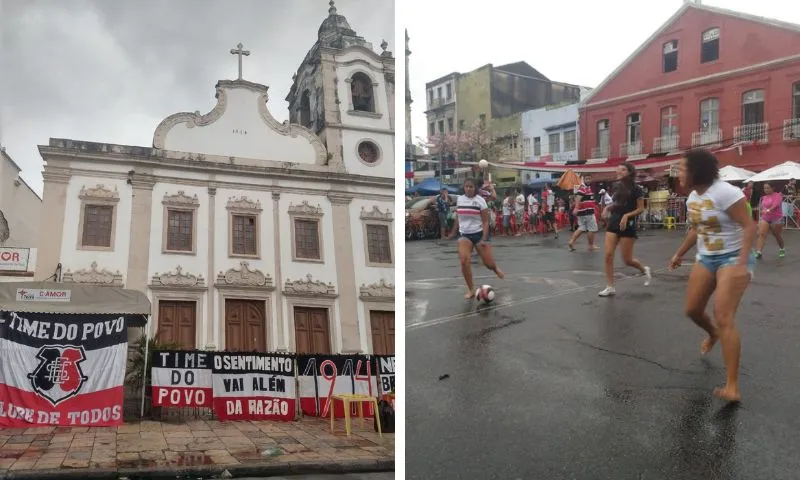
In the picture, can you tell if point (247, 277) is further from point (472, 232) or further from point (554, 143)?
point (554, 143)

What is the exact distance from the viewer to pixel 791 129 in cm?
190

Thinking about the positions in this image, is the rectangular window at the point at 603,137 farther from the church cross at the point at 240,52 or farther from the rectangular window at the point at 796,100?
the church cross at the point at 240,52

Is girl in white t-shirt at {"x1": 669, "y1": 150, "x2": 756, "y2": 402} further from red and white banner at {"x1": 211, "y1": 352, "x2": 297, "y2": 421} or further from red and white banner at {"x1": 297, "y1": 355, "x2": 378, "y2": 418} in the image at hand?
red and white banner at {"x1": 211, "y1": 352, "x2": 297, "y2": 421}

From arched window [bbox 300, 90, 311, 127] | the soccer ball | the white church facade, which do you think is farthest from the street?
arched window [bbox 300, 90, 311, 127]

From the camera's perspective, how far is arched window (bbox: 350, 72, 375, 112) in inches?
98.3

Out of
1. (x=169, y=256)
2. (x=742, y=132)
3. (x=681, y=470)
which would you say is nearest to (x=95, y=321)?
(x=169, y=256)

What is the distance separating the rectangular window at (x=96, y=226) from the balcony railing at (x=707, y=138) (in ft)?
6.96

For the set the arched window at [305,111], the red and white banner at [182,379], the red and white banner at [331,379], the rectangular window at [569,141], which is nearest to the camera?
the rectangular window at [569,141]

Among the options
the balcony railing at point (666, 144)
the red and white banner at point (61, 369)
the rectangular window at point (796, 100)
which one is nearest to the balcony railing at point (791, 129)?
the rectangular window at point (796, 100)

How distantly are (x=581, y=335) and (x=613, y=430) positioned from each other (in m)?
0.33

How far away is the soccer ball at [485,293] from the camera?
226 centimetres

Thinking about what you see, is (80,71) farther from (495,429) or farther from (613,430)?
(613,430)

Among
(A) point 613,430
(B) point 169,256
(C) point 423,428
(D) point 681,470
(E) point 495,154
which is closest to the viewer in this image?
(D) point 681,470

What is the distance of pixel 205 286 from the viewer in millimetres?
2482
